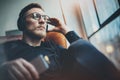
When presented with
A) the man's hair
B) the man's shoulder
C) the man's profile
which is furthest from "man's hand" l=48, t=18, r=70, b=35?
the man's shoulder

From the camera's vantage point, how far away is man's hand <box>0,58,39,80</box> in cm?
127

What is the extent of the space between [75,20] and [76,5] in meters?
0.13

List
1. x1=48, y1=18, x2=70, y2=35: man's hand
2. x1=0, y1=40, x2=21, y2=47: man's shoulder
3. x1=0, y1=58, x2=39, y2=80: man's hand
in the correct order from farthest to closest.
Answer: x1=48, y1=18, x2=70, y2=35: man's hand
x1=0, y1=40, x2=21, y2=47: man's shoulder
x1=0, y1=58, x2=39, y2=80: man's hand

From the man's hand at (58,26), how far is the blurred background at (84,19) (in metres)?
0.03

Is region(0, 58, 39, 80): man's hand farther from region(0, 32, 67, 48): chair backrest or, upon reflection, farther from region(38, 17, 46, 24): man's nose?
region(38, 17, 46, 24): man's nose

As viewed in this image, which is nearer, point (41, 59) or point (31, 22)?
point (41, 59)

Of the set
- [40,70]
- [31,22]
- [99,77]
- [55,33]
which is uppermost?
[31,22]

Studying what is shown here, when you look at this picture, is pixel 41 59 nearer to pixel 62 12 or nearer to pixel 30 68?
pixel 30 68

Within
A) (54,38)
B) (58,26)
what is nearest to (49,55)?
(54,38)

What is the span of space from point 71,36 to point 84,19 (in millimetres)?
215

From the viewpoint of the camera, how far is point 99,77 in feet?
4.23

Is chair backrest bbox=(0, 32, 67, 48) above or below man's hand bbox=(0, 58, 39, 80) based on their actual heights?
above

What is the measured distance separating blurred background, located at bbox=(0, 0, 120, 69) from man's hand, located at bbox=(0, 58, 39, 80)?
22cm

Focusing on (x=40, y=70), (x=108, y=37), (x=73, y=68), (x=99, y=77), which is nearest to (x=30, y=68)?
(x=40, y=70)
